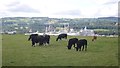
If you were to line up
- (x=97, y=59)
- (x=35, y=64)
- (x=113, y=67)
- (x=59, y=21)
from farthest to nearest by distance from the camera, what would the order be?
(x=59, y=21), (x=97, y=59), (x=35, y=64), (x=113, y=67)

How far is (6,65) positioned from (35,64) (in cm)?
149

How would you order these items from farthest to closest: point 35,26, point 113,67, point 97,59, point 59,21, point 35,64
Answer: point 59,21 → point 35,26 → point 97,59 → point 35,64 → point 113,67

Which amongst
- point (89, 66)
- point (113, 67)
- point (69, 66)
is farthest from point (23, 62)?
point (113, 67)

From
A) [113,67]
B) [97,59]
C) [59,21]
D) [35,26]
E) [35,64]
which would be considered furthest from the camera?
[59,21]

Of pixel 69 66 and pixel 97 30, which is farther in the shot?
pixel 97 30

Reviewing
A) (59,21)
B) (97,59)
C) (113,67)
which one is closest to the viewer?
(113,67)

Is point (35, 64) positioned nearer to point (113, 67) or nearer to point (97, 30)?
point (113, 67)

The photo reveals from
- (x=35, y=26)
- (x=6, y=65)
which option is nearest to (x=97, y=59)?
(x=6, y=65)

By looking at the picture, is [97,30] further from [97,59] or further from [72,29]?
[97,59]

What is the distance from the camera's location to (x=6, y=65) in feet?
44.9

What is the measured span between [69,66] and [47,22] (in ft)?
79.0

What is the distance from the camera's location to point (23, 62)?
14.3 meters

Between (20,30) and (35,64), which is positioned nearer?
(35,64)

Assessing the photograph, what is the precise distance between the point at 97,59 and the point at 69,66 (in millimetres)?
2579
